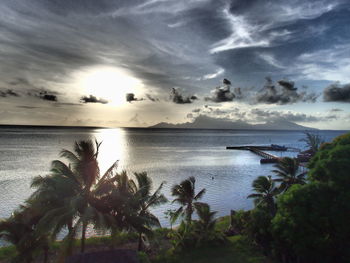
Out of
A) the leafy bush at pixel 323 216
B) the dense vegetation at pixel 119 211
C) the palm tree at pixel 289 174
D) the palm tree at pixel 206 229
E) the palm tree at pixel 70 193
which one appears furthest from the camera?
the palm tree at pixel 289 174

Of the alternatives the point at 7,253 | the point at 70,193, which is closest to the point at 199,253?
the point at 70,193

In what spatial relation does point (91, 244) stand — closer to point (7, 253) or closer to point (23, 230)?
point (7, 253)

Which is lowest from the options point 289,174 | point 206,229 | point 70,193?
point 206,229

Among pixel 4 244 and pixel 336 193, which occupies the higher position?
pixel 336 193

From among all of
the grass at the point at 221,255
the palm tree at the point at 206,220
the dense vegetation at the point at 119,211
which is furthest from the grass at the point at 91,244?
the palm tree at the point at 206,220

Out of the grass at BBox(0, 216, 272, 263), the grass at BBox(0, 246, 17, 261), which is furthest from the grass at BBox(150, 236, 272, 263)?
the grass at BBox(0, 246, 17, 261)

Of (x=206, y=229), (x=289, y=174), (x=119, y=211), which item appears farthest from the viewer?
(x=289, y=174)

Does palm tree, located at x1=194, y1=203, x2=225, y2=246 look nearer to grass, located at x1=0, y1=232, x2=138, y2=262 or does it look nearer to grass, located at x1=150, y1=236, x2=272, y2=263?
grass, located at x1=150, y1=236, x2=272, y2=263

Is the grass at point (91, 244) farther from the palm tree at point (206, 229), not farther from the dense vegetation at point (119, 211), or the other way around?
the palm tree at point (206, 229)

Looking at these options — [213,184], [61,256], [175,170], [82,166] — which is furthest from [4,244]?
[175,170]

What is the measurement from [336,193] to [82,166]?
1787 centimetres

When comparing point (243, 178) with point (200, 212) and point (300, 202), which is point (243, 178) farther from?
point (300, 202)

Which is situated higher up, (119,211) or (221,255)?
(119,211)

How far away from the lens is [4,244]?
26938mm
